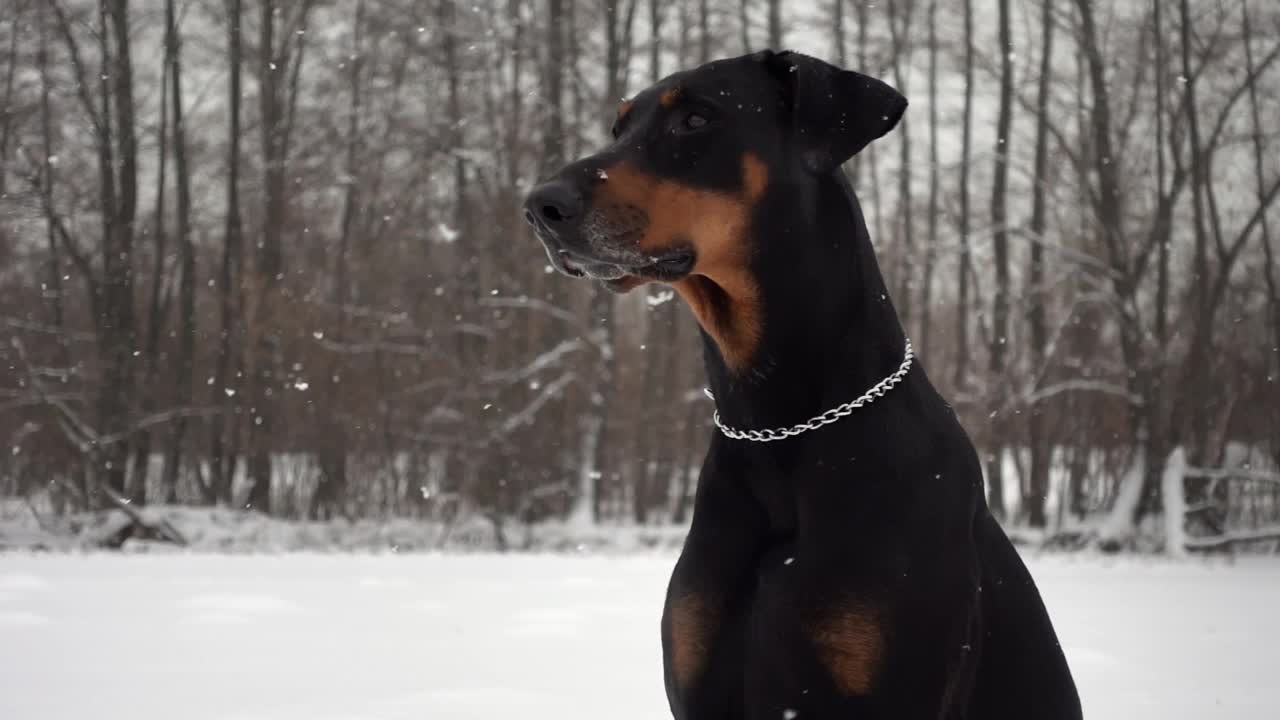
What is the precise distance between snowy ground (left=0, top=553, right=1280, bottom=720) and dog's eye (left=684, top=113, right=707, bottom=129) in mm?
2504

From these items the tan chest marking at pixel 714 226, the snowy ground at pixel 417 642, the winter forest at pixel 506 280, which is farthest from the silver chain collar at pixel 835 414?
the winter forest at pixel 506 280

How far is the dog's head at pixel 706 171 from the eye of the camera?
1863 mm

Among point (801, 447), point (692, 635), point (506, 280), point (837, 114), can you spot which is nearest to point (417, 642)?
point (692, 635)

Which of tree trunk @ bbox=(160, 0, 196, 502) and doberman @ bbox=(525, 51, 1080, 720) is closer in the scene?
doberman @ bbox=(525, 51, 1080, 720)

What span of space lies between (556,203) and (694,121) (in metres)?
0.36

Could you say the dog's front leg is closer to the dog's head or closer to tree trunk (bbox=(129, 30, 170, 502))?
the dog's head

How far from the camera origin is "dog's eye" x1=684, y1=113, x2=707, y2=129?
1996 millimetres

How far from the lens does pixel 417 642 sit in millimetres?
5117

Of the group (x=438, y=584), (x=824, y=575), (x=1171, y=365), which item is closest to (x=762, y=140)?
(x=824, y=575)

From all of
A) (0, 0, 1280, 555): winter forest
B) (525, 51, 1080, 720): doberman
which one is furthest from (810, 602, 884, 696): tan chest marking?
(0, 0, 1280, 555): winter forest

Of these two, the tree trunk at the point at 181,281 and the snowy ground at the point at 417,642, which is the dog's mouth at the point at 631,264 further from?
the tree trunk at the point at 181,281

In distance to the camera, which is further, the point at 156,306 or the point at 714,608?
the point at 156,306

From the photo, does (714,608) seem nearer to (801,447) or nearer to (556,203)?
(801,447)

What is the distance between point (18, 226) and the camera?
12.5 metres
